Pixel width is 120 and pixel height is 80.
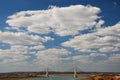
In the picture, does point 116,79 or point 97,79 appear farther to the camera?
point 97,79

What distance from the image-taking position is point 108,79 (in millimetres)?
64562

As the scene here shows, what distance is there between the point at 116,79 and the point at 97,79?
8.43 meters

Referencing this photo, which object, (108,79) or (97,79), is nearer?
(108,79)

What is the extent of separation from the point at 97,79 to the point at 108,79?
4989mm

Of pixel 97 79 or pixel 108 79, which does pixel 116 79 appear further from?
pixel 97 79

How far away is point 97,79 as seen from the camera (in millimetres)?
68938

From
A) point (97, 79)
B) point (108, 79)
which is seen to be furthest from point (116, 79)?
point (97, 79)

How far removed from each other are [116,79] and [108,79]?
3.45 metres

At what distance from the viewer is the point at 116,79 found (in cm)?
6147
